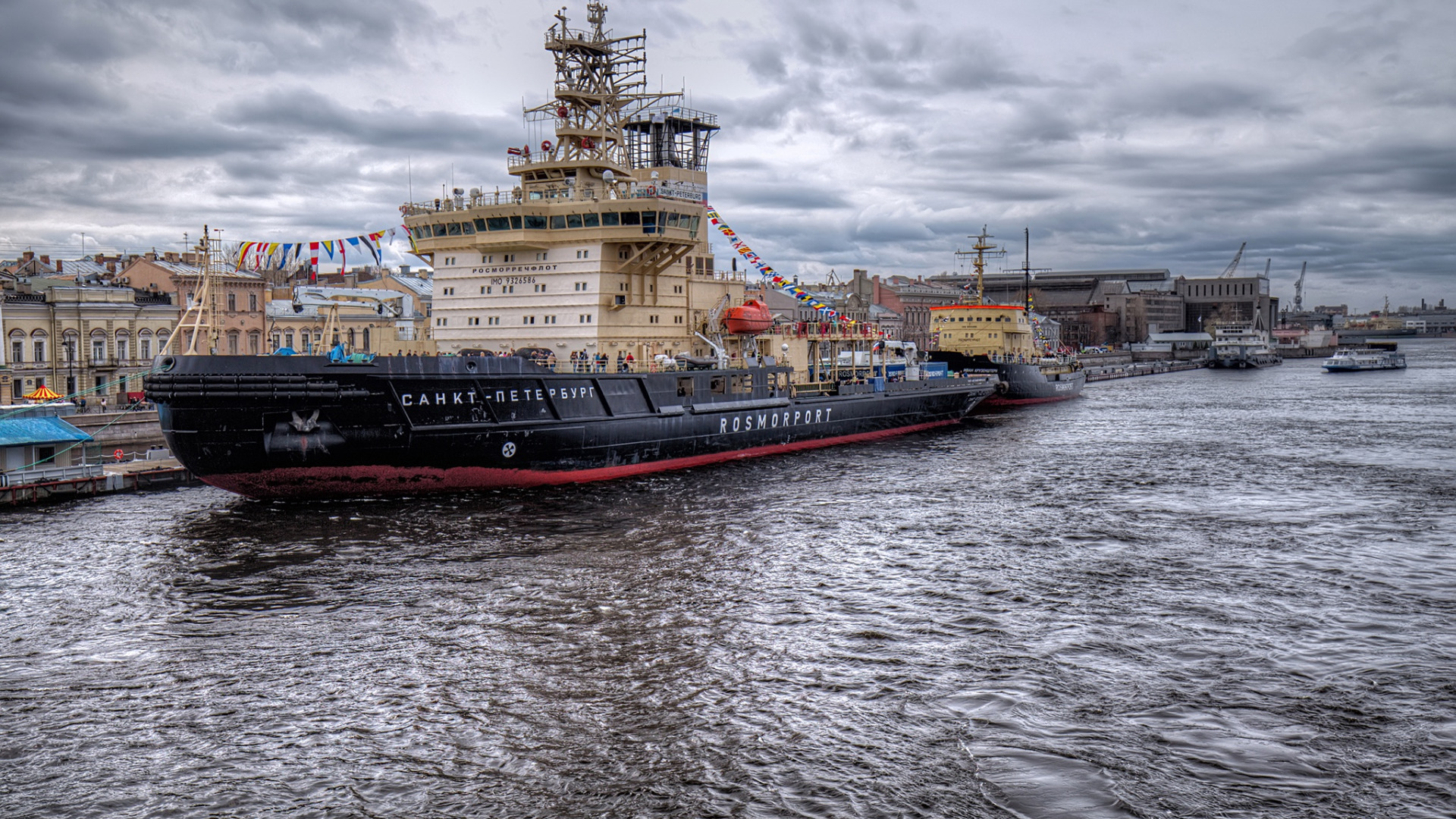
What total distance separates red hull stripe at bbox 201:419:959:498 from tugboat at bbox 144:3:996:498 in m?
0.05

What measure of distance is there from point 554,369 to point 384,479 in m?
6.11

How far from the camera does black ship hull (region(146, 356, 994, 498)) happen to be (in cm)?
2423

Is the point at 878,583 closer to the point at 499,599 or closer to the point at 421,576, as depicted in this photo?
the point at 499,599

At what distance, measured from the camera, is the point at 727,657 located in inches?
601

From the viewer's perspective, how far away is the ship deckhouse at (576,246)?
112ft

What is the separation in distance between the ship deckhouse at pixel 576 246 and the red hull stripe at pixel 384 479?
6206mm

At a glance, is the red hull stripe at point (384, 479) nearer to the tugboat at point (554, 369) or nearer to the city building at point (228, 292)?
the tugboat at point (554, 369)

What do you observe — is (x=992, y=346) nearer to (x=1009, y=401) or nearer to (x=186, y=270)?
(x=1009, y=401)

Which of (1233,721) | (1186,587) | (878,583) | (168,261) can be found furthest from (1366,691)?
(168,261)

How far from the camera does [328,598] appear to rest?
17844 mm

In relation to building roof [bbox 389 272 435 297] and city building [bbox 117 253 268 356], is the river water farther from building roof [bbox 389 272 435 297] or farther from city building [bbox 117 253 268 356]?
building roof [bbox 389 272 435 297]

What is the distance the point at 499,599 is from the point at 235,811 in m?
7.34

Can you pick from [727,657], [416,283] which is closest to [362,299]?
[416,283]

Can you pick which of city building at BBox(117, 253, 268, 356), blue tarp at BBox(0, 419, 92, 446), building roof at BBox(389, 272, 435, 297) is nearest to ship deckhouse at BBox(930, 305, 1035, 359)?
building roof at BBox(389, 272, 435, 297)
